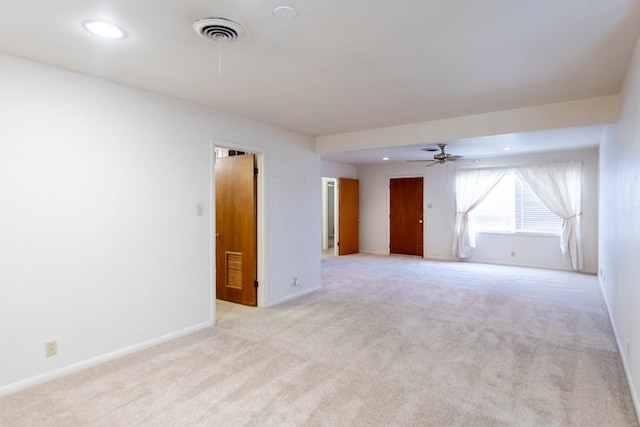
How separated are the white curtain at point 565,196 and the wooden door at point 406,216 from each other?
254 cm

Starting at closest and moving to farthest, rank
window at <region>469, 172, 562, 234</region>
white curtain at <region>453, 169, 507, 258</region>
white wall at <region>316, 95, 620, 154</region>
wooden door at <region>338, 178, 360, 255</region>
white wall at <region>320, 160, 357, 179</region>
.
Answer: white wall at <region>316, 95, 620, 154</region> < window at <region>469, 172, 562, 234</region> < white curtain at <region>453, 169, 507, 258</region> < white wall at <region>320, 160, 357, 179</region> < wooden door at <region>338, 178, 360, 255</region>

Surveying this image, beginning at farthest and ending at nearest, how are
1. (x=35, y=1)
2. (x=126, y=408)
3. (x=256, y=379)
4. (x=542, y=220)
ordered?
1. (x=542, y=220)
2. (x=256, y=379)
3. (x=126, y=408)
4. (x=35, y=1)

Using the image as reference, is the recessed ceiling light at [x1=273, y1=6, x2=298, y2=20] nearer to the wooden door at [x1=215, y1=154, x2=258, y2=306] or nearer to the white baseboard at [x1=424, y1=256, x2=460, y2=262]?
the wooden door at [x1=215, y1=154, x2=258, y2=306]

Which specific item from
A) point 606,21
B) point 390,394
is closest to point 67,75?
point 390,394

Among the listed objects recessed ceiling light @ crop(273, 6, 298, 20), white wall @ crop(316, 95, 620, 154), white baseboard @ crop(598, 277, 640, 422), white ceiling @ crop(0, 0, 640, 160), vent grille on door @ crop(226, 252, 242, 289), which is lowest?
white baseboard @ crop(598, 277, 640, 422)

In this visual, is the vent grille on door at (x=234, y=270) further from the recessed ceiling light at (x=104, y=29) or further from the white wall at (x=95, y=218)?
the recessed ceiling light at (x=104, y=29)

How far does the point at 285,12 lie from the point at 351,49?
63cm

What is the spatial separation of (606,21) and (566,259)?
20.3 ft

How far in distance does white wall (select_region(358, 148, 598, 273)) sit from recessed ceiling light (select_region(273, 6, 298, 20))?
22.4 ft

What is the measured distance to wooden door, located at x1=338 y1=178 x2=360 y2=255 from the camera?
904 centimetres

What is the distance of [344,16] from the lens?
6.43 feet

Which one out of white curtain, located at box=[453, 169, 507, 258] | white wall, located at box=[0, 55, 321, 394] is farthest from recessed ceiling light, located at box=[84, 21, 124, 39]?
white curtain, located at box=[453, 169, 507, 258]

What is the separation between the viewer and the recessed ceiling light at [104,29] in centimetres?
205

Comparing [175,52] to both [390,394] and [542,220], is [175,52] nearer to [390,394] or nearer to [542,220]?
[390,394]
